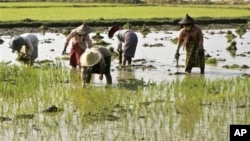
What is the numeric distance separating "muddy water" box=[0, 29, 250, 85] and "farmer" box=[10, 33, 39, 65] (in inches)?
40.9

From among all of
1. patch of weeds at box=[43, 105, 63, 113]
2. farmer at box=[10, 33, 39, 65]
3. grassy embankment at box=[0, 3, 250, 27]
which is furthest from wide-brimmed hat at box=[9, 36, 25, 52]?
grassy embankment at box=[0, 3, 250, 27]

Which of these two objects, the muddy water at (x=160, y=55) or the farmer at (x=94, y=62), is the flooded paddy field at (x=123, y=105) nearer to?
the muddy water at (x=160, y=55)

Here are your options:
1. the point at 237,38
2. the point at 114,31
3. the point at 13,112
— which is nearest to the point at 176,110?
the point at 13,112

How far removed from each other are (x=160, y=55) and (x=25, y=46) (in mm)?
3988

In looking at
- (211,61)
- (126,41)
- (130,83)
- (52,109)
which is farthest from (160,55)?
(52,109)

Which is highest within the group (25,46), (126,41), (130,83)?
(126,41)

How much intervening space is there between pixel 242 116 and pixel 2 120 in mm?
2746

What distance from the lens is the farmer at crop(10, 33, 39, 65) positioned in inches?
406

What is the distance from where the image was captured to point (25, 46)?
35.4 ft

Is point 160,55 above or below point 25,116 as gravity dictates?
above

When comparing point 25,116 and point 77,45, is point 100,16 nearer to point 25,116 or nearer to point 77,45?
point 77,45

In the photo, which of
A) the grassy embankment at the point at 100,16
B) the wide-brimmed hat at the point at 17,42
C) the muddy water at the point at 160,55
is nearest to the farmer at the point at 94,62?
the muddy water at the point at 160,55

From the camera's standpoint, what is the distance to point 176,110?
7.28 metres

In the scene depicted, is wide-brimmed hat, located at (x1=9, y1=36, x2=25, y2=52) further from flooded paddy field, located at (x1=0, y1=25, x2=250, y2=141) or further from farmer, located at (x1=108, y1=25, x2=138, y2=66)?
farmer, located at (x1=108, y1=25, x2=138, y2=66)
